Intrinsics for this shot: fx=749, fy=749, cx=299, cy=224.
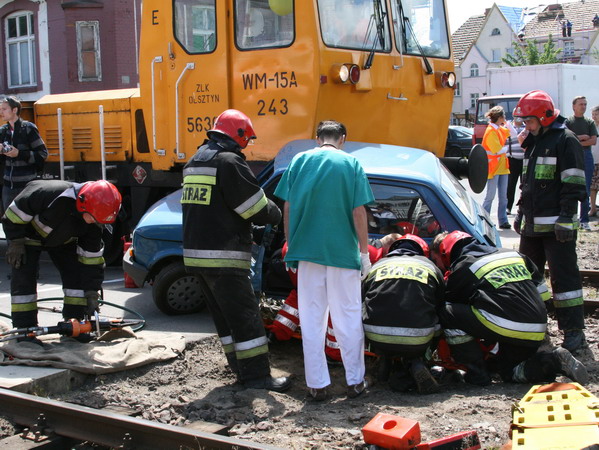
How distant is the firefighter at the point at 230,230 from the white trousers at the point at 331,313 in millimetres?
371

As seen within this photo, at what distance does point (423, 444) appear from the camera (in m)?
3.59

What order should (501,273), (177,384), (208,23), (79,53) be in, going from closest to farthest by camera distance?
1. (501,273)
2. (177,384)
3. (208,23)
4. (79,53)

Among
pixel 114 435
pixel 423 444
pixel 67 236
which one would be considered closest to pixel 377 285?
pixel 423 444

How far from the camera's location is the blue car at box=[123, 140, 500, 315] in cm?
573

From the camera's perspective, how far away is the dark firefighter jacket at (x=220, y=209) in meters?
4.86

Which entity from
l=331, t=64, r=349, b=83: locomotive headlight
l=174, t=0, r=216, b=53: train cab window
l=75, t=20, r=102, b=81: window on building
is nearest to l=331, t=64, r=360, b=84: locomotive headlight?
l=331, t=64, r=349, b=83: locomotive headlight

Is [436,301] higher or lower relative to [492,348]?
higher

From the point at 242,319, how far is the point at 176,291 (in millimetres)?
1992

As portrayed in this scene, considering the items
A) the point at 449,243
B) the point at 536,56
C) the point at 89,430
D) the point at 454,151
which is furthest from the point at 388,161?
the point at 536,56

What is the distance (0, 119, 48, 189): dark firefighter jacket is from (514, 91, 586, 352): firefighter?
5.66 m

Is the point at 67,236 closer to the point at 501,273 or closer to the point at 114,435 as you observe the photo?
the point at 114,435

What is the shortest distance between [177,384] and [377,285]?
158cm

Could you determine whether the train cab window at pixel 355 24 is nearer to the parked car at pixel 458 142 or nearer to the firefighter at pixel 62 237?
the firefighter at pixel 62 237

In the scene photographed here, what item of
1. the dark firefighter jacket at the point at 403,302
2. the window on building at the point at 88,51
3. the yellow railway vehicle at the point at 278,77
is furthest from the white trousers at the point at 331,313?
the window on building at the point at 88,51
